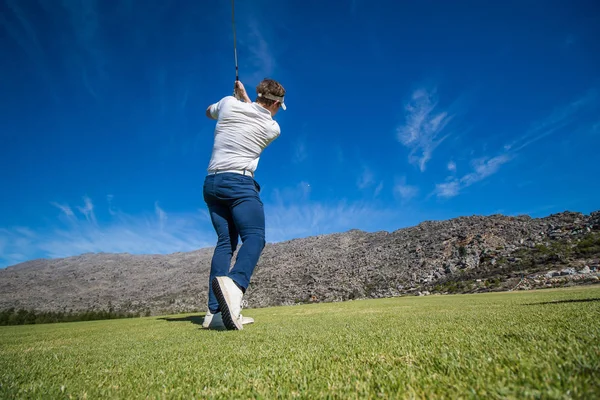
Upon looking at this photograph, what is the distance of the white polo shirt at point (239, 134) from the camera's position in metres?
3.72

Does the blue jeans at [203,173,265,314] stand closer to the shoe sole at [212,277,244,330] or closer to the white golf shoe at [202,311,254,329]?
the white golf shoe at [202,311,254,329]

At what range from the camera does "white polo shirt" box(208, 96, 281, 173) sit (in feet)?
12.2

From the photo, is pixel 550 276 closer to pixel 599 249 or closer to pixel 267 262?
pixel 599 249

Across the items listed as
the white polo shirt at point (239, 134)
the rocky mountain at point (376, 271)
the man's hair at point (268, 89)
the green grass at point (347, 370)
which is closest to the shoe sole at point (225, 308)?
the green grass at point (347, 370)

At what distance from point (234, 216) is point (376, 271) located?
853 inches

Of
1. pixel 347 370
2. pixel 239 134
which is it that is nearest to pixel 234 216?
pixel 239 134

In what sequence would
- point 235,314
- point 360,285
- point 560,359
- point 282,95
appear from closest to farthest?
1. point 560,359
2. point 235,314
3. point 282,95
4. point 360,285

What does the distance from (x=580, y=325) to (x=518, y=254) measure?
22679 millimetres

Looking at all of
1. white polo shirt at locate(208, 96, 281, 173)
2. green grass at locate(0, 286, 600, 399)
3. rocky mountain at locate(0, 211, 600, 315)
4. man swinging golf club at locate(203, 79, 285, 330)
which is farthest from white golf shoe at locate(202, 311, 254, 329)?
rocky mountain at locate(0, 211, 600, 315)

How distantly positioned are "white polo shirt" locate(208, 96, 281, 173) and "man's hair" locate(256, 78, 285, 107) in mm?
227

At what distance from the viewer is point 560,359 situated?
94cm

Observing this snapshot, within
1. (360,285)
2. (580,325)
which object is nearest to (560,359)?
(580,325)

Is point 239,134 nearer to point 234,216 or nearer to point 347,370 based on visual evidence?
point 234,216

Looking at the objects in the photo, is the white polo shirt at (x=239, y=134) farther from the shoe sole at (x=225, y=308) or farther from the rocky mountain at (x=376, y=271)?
the rocky mountain at (x=376, y=271)
